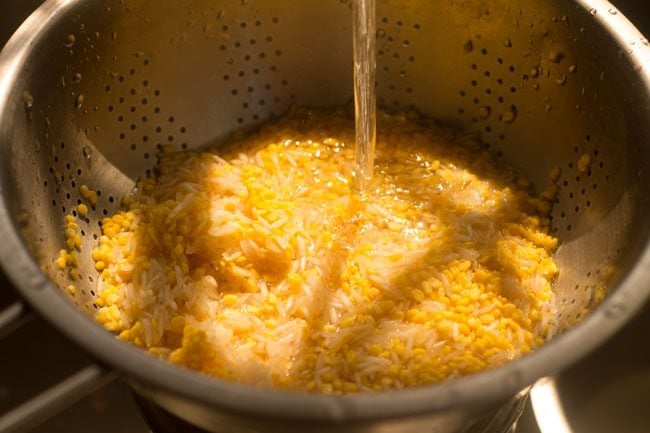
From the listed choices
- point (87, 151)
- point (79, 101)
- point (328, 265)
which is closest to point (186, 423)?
point (328, 265)

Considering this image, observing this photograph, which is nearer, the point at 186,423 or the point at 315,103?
the point at 186,423

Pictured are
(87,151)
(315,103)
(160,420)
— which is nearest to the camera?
(160,420)

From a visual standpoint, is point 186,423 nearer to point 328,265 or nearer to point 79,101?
point 328,265

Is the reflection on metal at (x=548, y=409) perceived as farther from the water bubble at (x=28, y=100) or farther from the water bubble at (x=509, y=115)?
the water bubble at (x=28, y=100)

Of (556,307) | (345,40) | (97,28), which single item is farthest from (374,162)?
(97,28)

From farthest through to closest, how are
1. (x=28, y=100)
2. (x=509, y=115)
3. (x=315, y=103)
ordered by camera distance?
(x=315, y=103) < (x=509, y=115) < (x=28, y=100)

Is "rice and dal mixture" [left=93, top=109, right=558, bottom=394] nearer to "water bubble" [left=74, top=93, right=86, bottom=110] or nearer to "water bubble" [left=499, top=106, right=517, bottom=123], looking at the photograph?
"water bubble" [left=499, top=106, right=517, bottom=123]
